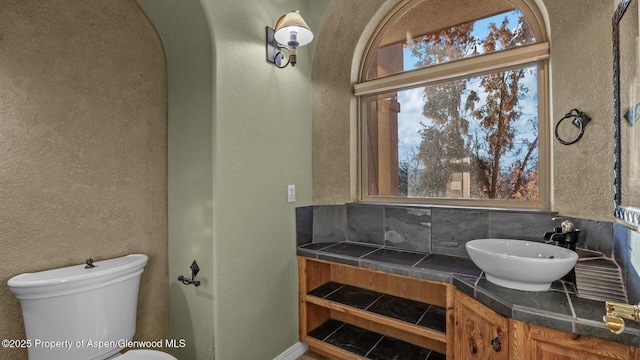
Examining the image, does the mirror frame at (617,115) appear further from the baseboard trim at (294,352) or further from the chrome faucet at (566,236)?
the baseboard trim at (294,352)

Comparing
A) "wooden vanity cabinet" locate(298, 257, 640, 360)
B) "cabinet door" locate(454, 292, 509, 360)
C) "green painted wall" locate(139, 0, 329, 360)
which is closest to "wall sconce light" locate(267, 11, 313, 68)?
"green painted wall" locate(139, 0, 329, 360)

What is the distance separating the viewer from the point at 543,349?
3.61 feet

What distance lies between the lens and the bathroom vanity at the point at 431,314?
106 centimetres

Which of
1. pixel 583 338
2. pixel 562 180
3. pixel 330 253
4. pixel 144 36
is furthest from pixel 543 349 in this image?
pixel 144 36

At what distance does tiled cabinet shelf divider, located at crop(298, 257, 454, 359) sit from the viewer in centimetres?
172

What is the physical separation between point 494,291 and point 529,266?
0.60ft

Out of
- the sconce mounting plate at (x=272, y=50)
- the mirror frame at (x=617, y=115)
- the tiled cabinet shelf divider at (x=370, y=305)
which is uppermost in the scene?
the sconce mounting plate at (x=272, y=50)

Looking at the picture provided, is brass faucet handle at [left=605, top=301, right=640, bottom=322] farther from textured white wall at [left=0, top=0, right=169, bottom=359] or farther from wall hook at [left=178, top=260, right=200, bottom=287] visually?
textured white wall at [left=0, top=0, right=169, bottom=359]

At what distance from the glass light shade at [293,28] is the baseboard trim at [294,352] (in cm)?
190

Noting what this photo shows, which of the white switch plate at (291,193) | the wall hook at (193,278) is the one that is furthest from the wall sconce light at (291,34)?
the wall hook at (193,278)

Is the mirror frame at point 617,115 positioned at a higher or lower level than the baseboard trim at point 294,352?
higher

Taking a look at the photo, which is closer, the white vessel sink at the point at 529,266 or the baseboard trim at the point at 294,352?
the white vessel sink at the point at 529,266

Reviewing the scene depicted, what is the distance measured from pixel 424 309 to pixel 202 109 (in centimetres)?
175

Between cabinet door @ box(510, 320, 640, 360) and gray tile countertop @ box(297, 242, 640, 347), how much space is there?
0.11ft
